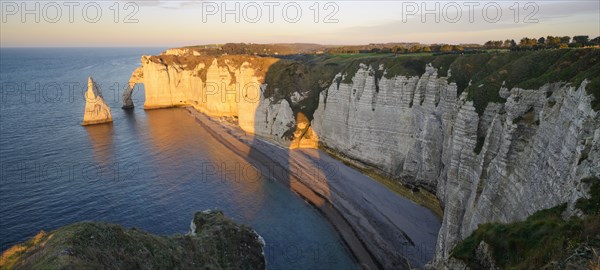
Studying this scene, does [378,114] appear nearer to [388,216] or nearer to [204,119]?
[388,216]

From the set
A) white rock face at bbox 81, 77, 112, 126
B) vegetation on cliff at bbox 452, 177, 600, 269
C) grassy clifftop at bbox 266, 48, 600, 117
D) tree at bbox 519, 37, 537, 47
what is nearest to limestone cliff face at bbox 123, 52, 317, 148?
grassy clifftop at bbox 266, 48, 600, 117

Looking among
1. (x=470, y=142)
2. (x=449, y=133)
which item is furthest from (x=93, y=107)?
(x=470, y=142)

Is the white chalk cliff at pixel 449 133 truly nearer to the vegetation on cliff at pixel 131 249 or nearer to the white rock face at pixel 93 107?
the vegetation on cliff at pixel 131 249

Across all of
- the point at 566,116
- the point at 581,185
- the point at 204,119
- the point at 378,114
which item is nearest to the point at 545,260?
the point at 581,185

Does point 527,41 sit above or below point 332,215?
above

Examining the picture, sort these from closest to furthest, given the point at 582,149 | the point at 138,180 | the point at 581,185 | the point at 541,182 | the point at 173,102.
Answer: the point at 581,185, the point at 582,149, the point at 541,182, the point at 138,180, the point at 173,102

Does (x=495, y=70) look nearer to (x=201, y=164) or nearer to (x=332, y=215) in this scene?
(x=332, y=215)
